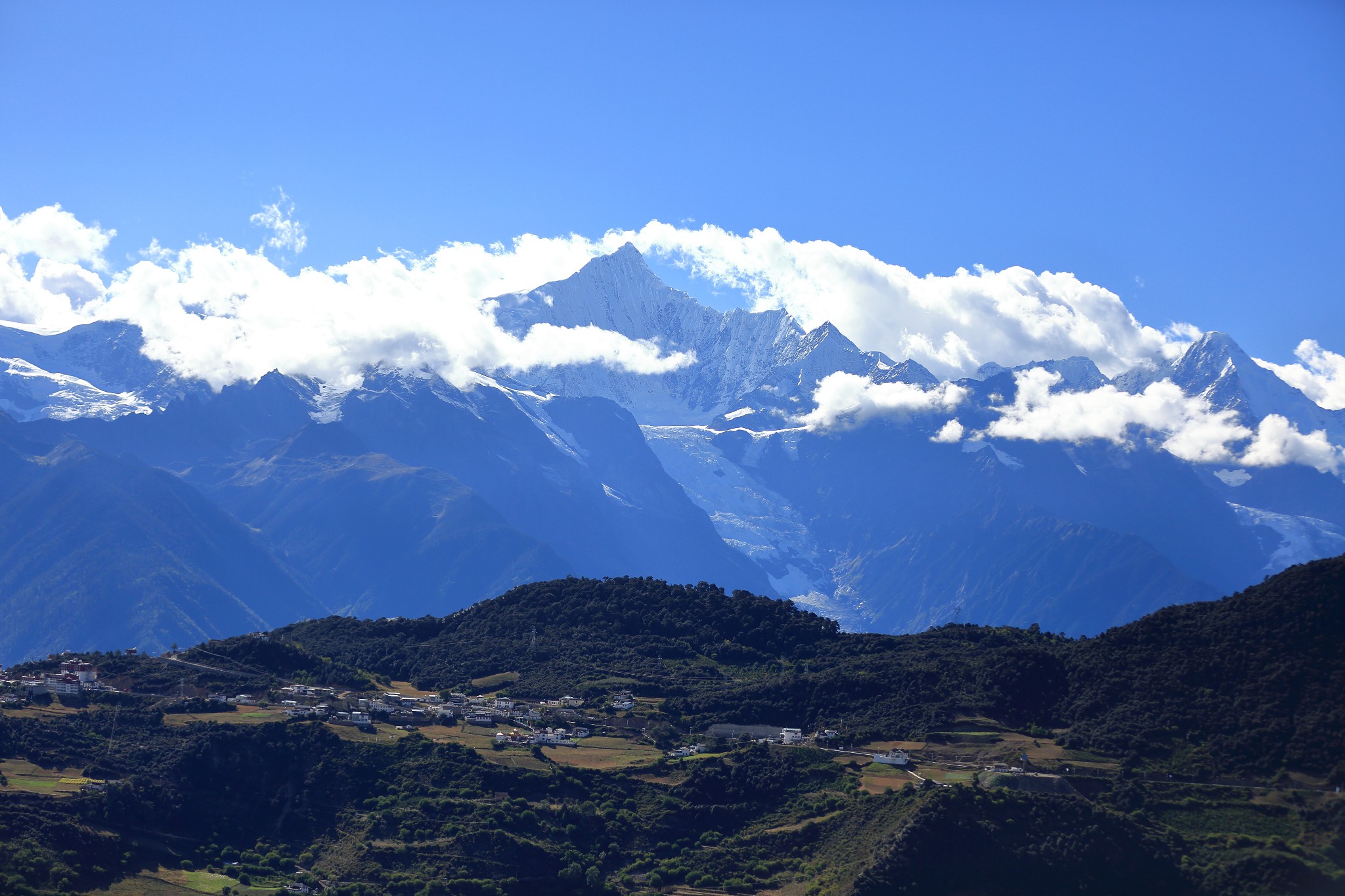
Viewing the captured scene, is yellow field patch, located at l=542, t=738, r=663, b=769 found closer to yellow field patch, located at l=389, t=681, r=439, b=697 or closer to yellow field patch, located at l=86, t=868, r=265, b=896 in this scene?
yellow field patch, located at l=389, t=681, r=439, b=697

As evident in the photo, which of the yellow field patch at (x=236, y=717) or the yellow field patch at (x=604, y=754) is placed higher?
the yellow field patch at (x=236, y=717)

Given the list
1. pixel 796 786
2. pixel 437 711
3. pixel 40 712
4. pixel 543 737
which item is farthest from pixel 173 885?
pixel 796 786

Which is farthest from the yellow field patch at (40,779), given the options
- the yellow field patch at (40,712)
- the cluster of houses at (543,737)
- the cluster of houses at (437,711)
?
the cluster of houses at (543,737)

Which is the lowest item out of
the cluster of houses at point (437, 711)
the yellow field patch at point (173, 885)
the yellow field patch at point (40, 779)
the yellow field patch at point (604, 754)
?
the yellow field patch at point (173, 885)

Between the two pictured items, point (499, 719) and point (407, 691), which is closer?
point (499, 719)

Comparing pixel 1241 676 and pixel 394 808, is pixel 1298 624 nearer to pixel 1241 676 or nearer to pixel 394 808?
pixel 1241 676

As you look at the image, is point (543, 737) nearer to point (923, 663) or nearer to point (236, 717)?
point (236, 717)

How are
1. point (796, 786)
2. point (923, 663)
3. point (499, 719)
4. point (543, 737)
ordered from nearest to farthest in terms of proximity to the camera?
1. point (796, 786)
2. point (543, 737)
3. point (499, 719)
4. point (923, 663)

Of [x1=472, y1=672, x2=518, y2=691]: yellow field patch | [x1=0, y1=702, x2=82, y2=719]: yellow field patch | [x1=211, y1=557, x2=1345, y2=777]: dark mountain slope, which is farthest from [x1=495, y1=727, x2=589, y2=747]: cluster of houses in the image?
[x1=0, y1=702, x2=82, y2=719]: yellow field patch

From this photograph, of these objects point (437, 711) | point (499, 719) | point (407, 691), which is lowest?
point (499, 719)

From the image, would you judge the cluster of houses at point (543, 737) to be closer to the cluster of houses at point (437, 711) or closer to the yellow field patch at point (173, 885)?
the cluster of houses at point (437, 711)

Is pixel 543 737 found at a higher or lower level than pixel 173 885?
higher
